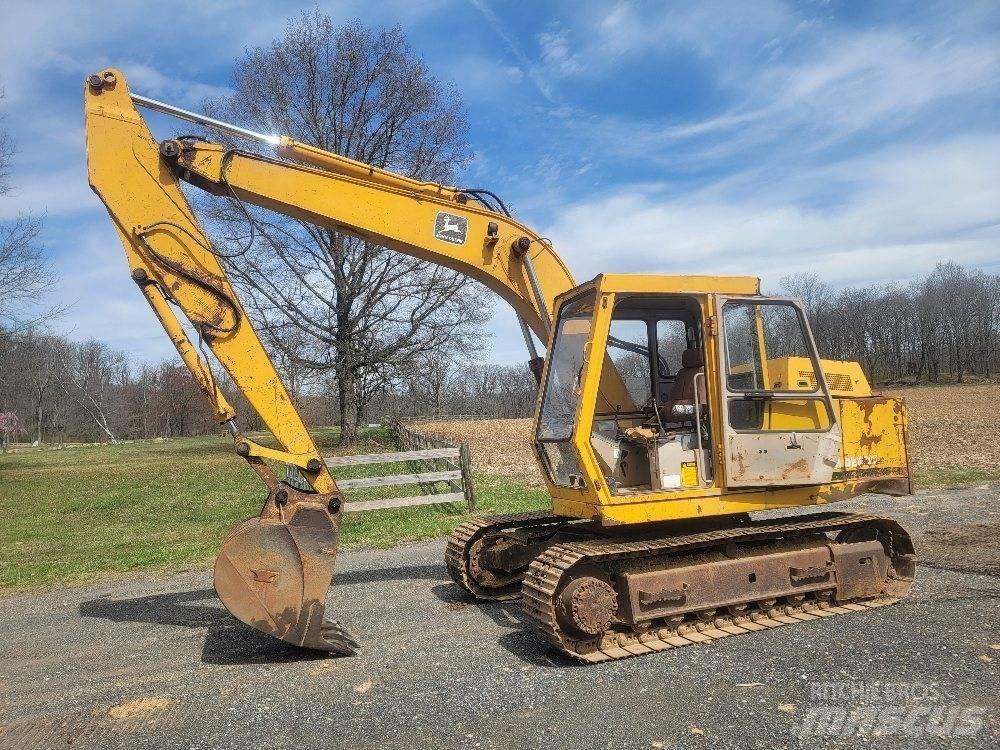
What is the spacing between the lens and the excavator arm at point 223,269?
220 inches

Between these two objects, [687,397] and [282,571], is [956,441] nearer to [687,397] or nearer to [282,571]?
[687,397]

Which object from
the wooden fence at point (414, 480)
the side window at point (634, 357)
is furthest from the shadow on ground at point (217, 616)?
the side window at point (634, 357)

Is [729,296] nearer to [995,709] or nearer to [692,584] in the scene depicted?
[692,584]

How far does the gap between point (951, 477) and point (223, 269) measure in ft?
44.7

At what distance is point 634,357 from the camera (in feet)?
22.3

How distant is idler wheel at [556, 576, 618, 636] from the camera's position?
5.46 metres

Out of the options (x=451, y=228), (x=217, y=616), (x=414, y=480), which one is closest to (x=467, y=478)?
(x=414, y=480)

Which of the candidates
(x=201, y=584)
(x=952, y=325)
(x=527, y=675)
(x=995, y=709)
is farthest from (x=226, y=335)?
(x=952, y=325)

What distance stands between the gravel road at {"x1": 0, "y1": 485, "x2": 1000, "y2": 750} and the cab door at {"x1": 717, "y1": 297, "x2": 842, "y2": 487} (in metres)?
1.31

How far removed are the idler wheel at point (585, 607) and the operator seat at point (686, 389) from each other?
166 centimetres

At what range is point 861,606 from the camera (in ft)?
21.1

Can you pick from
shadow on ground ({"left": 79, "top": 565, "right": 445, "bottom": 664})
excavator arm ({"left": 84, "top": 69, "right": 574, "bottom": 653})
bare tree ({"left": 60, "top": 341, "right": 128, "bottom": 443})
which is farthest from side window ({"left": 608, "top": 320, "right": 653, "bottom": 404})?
bare tree ({"left": 60, "top": 341, "right": 128, "bottom": 443})

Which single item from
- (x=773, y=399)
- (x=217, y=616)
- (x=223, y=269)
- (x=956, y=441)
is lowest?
(x=217, y=616)

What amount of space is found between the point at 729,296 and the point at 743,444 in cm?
126
